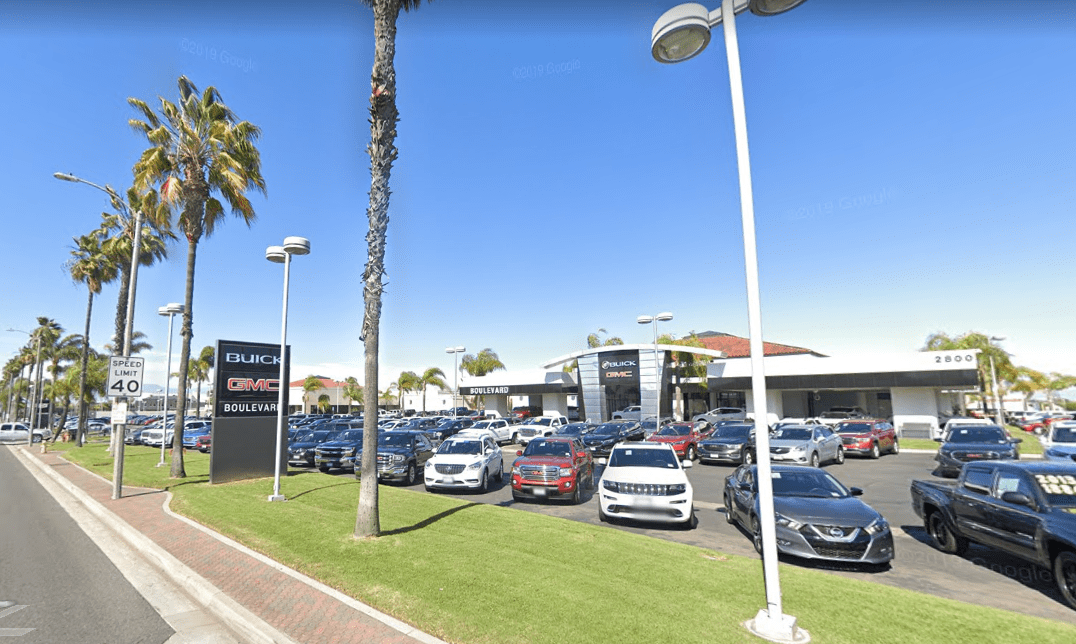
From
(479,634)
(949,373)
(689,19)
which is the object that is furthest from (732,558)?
(949,373)

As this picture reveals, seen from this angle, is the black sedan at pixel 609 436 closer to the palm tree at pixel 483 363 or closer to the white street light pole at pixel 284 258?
the white street light pole at pixel 284 258

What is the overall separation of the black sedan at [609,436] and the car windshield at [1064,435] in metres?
15.7

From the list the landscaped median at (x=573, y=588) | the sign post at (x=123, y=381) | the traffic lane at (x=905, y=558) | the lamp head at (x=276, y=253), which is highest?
the lamp head at (x=276, y=253)

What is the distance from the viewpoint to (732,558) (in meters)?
7.80

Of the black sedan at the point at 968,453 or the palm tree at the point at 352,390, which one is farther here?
the palm tree at the point at 352,390

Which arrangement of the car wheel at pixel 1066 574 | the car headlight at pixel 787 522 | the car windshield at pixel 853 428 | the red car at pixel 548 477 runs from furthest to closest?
the car windshield at pixel 853 428 < the red car at pixel 548 477 < the car headlight at pixel 787 522 < the car wheel at pixel 1066 574

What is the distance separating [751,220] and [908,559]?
7.06m

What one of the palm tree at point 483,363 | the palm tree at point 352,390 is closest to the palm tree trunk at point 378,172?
the palm tree at point 483,363

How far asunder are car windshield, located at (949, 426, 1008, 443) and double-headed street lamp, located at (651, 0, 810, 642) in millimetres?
19787

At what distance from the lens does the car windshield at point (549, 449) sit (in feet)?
46.8

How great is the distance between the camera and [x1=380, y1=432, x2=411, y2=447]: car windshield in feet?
57.7

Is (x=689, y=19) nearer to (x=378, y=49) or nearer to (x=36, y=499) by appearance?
(x=378, y=49)

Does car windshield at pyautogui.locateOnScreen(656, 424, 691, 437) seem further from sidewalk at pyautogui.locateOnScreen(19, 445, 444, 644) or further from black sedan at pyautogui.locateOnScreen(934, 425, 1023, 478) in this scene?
sidewalk at pyautogui.locateOnScreen(19, 445, 444, 644)

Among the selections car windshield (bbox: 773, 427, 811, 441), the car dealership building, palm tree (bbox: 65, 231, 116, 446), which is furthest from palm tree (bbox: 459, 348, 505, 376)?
car windshield (bbox: 773, 427, 811, 441)
